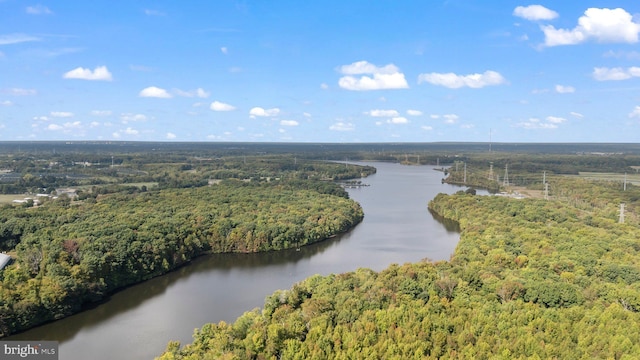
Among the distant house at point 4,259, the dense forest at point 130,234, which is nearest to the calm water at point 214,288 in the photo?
the dense forest at point 130,234

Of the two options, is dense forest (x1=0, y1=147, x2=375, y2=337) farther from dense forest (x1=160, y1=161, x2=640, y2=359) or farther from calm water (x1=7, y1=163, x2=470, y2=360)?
dense forest (x1=160, y1=161, x2=640, y2=359)

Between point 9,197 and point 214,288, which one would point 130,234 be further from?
point 9,197

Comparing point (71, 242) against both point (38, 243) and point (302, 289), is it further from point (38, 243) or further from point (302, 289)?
point (302, 289)

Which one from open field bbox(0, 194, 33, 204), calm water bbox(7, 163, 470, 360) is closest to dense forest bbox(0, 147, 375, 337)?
calm water bbox(7, 163, 470, 360)

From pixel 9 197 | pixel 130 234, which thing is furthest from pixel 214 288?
pixel 9 197

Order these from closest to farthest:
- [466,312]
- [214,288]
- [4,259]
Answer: [466,312]
[4,259]
[214,288]

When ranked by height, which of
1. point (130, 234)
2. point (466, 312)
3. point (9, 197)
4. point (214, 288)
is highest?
point (130, 234)
